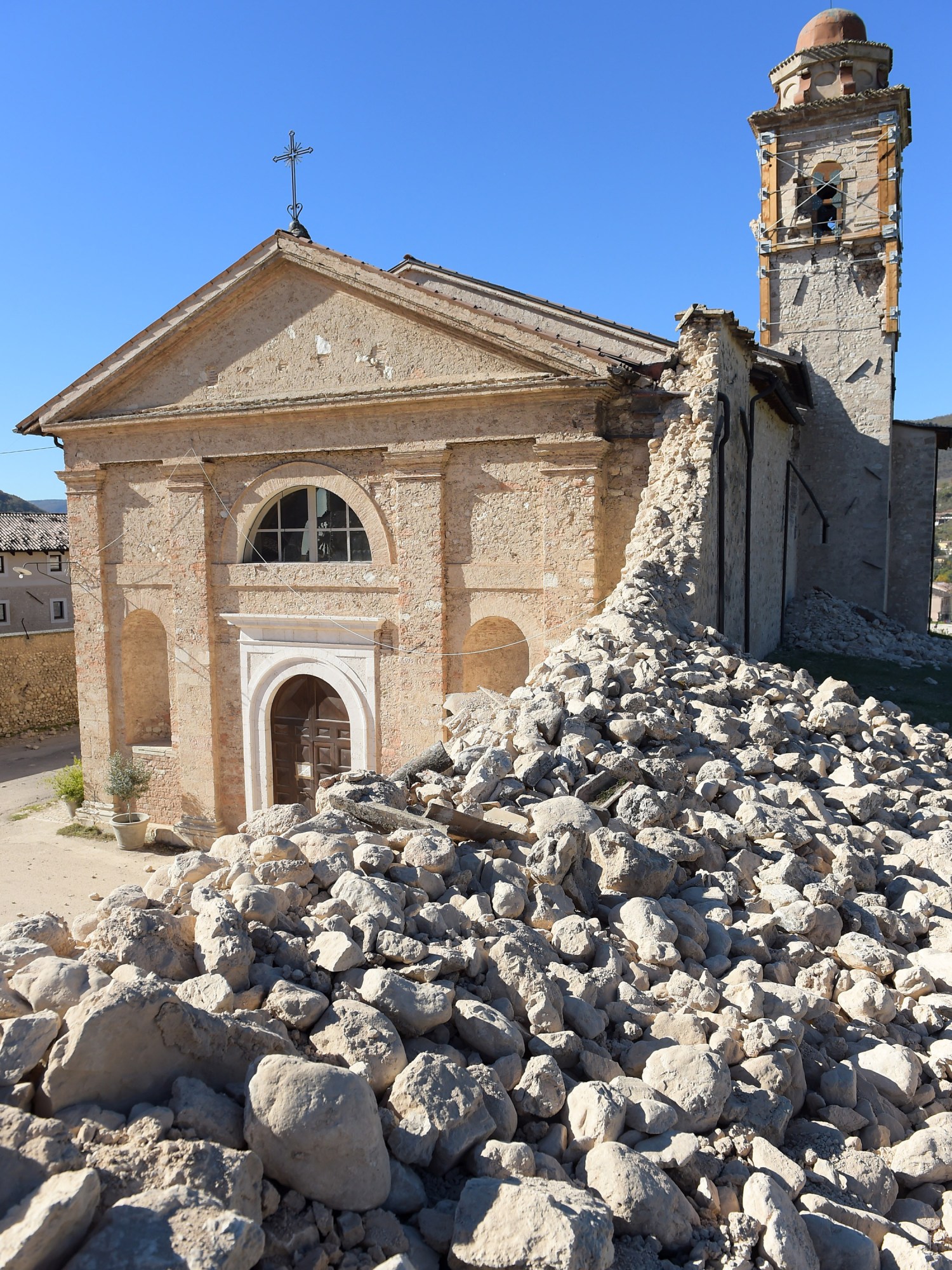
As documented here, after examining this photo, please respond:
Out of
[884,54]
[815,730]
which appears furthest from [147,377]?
[884,54]

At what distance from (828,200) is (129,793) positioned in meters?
18.0

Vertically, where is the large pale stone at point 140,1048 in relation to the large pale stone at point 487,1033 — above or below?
above

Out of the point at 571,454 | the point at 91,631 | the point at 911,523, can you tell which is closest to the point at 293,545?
the point at 91,631

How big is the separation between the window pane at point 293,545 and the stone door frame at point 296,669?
2.66 ft

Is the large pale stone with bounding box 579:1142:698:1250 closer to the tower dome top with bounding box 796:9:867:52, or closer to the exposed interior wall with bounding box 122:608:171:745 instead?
the exposed interior wall with bounding box 122:608:171:745

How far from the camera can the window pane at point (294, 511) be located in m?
12.0

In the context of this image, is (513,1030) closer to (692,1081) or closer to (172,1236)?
(692,1081)

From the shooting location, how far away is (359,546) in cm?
1170

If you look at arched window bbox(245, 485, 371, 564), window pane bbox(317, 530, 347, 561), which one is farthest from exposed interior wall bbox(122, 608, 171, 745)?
window pane bbox(317, 530, 347, 561)

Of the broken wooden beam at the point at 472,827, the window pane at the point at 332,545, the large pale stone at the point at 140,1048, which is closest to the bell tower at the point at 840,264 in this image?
the window pane at the point at 332,545

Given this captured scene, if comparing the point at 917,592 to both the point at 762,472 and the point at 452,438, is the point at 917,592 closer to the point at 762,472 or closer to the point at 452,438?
the point at 762,472

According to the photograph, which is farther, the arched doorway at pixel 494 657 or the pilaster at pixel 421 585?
the arched doorway at pixel 494 657

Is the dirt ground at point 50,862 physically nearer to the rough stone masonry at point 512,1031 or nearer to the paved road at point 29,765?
the paved road at point 29,765

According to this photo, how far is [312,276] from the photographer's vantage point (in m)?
11.4
